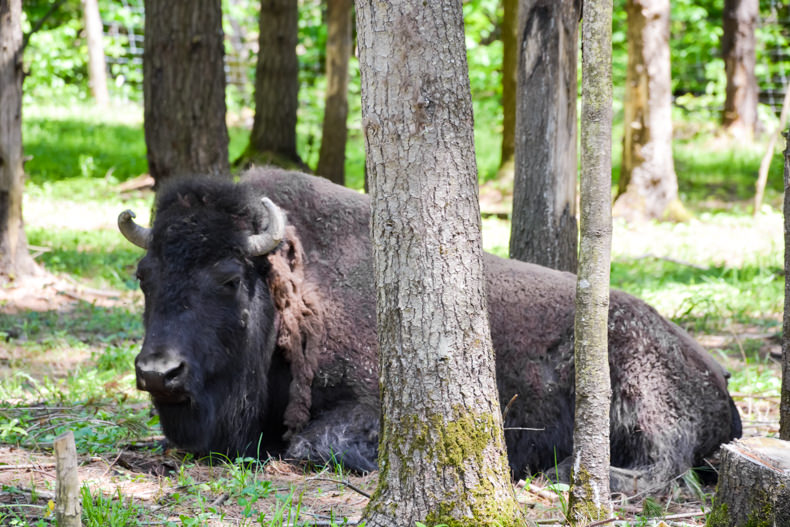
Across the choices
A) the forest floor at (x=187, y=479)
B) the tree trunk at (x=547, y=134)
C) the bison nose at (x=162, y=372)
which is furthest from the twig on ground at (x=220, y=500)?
the tree trunk at (x=547, y=134)

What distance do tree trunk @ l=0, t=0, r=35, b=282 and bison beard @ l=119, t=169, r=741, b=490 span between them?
3830 millimetres

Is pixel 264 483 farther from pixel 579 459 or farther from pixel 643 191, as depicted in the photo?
pixel 643 191

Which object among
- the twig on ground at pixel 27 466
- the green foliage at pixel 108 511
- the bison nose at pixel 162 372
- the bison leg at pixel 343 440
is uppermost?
the bison nose at pixel 162 372

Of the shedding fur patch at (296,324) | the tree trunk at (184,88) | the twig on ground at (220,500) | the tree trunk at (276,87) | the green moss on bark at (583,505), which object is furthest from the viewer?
the tree trunk at (276,87)

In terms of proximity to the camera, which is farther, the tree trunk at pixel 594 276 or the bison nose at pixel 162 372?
the bison nose at pixel 162 372

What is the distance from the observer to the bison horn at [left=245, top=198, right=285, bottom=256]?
491 cm

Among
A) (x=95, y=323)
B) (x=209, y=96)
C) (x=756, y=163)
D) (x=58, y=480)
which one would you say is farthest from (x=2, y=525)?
(x=756, y=163)

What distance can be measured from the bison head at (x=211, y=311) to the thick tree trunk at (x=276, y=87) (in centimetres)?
801

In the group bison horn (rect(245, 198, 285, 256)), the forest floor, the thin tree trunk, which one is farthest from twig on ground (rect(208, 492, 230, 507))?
the thin tree trunk

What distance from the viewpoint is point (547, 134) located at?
611cm

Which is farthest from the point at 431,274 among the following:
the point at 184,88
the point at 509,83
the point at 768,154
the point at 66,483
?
the point at 509,83

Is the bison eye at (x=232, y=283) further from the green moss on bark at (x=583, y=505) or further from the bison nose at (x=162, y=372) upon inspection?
the green moss on bark at (x=583, y=505)

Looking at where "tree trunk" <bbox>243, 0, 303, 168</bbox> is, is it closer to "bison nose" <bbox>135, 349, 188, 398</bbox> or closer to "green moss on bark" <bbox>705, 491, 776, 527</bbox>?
"bison nose" <bbox>135, 349, 188, 398</bbox>

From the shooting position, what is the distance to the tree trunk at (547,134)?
607cm
